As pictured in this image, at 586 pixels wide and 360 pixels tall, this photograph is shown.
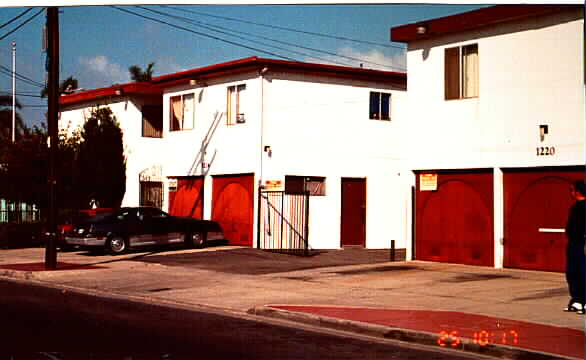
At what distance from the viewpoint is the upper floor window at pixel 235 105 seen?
96.6ft

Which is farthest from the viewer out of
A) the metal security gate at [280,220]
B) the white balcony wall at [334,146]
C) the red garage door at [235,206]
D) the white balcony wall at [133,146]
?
the white balcony wall at [133,146]

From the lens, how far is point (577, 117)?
1905 cm

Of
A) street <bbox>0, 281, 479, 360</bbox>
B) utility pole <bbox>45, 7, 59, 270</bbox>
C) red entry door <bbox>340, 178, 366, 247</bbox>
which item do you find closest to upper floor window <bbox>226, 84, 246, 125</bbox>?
red entry door <bbox>340, 178, 366, 247</bbox>

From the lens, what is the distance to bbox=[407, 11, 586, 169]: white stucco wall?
1938cm

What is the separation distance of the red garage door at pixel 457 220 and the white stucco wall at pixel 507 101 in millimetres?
466

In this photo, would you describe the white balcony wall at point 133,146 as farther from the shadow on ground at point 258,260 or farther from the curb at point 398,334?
the curb at point 398,334

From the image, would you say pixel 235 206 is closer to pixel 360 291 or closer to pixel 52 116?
pixel 52 116

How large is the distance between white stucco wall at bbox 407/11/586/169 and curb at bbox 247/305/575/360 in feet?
26.5

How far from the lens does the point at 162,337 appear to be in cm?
1155

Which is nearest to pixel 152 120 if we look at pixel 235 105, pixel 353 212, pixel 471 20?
pixel 235 105

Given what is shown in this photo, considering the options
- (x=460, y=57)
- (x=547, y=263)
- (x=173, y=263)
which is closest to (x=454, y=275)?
(x=547, y=263)

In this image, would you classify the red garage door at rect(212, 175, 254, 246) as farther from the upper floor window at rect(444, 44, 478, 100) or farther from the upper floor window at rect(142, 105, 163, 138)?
the upper floor window at rect(444, 44, 478, 100)

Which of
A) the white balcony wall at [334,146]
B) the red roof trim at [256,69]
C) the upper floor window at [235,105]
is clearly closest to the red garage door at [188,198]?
the upper floor window at [235,105]

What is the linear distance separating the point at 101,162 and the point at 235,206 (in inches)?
315
